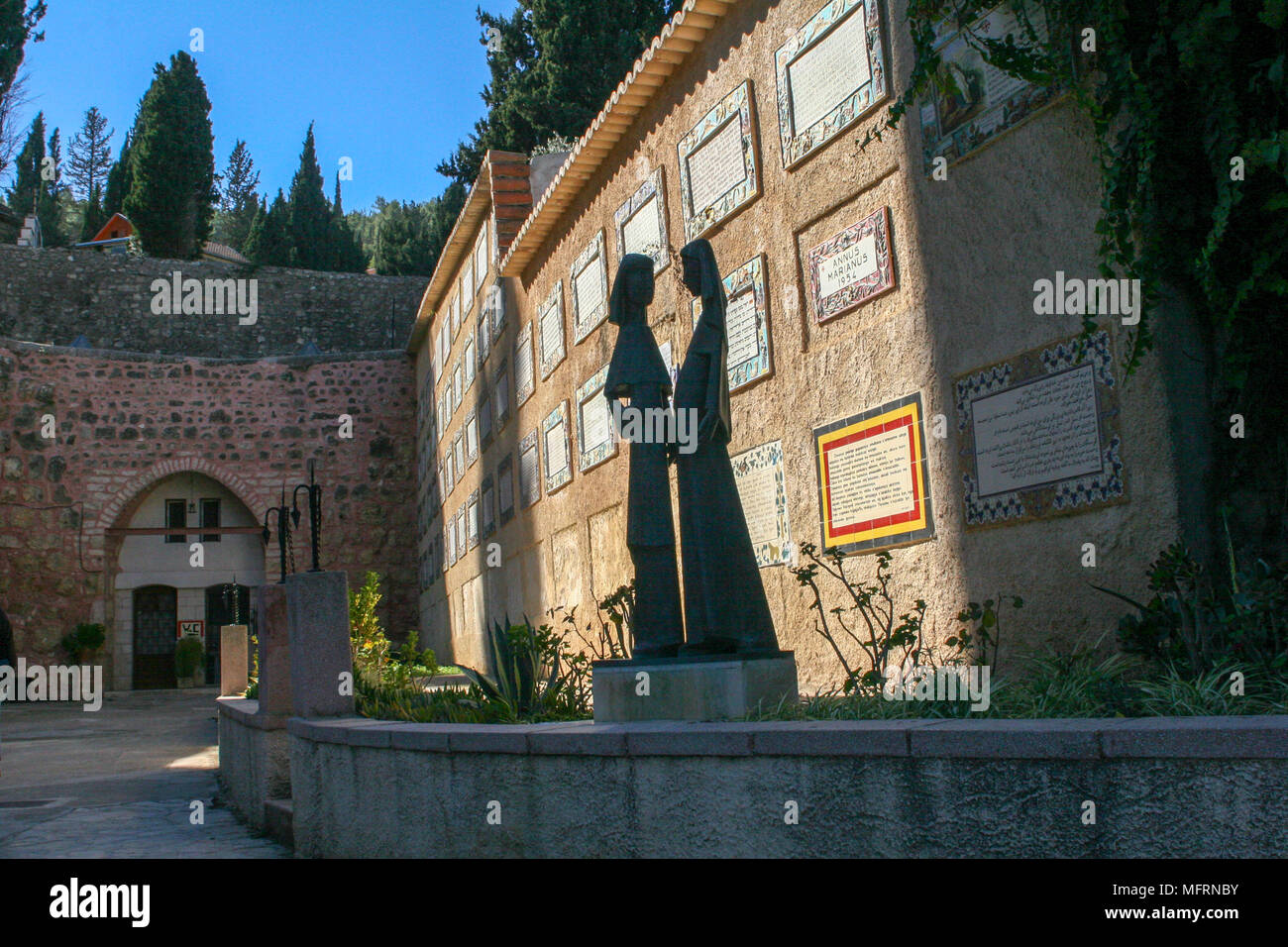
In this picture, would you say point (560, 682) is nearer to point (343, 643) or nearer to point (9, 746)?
point (343, 643)

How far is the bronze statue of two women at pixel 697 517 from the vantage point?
5109 millimetres

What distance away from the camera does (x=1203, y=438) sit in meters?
5.20

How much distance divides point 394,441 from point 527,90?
28.0 feet

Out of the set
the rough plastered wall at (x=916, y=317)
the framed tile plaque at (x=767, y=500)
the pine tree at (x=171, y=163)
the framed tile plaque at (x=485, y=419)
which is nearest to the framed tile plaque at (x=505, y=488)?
the framed tile plaque at (x=485, y=419)

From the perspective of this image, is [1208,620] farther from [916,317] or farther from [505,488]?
[505,488]

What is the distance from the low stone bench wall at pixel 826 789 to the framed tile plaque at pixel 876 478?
2.88 m

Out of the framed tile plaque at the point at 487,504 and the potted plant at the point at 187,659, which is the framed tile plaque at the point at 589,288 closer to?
the framed tile plaque at the point at 487,504

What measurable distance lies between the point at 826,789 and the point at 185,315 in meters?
24.9

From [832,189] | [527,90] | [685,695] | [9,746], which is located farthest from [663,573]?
[527,90]

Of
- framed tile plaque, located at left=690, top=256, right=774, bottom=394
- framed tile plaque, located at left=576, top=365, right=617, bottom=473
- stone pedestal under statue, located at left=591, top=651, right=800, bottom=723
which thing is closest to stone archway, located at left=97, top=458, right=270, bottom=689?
framed tile plaque, located at left=576, top=365, right=617, bottom=473

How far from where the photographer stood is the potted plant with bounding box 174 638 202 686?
2252 cm

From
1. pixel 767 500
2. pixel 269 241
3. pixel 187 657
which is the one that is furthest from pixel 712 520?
pixel 269 241

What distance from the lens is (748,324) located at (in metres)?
8.78
